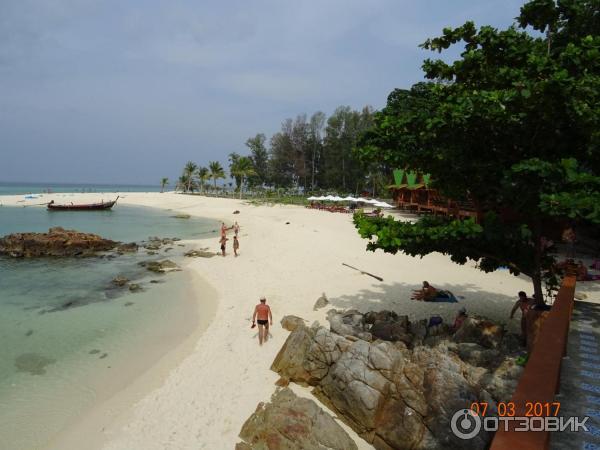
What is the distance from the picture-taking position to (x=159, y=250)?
88.6 feet

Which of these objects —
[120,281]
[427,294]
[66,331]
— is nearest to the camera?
[66,331]

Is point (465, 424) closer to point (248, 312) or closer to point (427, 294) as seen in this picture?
point (427, 294)

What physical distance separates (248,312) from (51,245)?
2040 centimetres

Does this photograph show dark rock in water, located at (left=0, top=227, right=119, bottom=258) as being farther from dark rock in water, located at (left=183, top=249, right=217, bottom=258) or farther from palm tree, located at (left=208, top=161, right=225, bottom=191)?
palm tree, located at (left=208, top=161, right=225, bottom=191)

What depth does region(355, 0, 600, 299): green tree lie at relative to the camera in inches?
259

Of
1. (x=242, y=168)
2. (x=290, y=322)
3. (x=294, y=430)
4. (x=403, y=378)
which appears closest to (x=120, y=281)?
(x=290, y=322)

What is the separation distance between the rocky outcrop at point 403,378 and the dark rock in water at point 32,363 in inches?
271

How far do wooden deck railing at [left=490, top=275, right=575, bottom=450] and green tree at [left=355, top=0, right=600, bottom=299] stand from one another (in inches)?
86.8

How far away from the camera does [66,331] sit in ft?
40.7

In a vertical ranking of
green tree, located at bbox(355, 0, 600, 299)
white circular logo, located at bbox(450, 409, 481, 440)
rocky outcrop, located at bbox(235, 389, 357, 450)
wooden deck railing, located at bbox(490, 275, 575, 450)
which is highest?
green tree, located at bbox(355, 0, 600, 299)

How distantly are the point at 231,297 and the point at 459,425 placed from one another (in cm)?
1073

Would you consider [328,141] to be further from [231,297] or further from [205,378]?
[205,378]

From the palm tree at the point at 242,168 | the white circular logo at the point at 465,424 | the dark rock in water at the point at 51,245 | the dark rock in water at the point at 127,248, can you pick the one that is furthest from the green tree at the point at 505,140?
the palm tree at the point at 242,168

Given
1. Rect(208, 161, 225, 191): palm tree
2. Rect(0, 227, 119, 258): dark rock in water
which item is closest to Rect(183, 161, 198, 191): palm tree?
Rect(208, 161, 225, 191): palm tree
